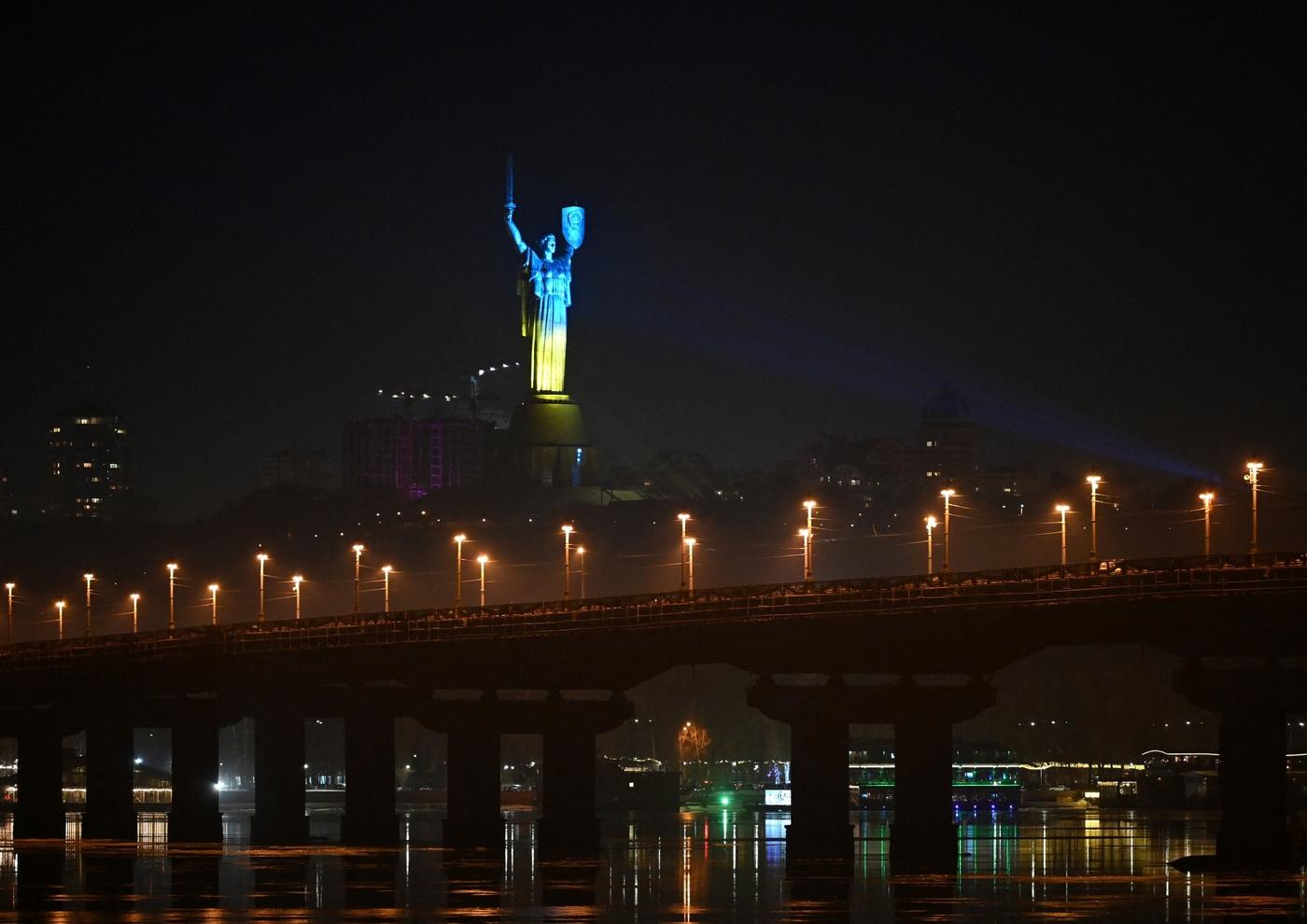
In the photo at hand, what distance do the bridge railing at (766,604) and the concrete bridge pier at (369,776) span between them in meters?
4.61

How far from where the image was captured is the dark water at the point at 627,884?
2707 inches

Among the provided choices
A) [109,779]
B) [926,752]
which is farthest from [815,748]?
[109,779]

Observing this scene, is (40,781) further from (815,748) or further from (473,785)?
(815,748)

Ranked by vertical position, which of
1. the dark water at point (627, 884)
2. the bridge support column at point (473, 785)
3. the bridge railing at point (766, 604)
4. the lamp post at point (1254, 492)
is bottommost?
the dark water at point (627, 884)

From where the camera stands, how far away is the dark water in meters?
68.8

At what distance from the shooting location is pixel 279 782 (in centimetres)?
12088

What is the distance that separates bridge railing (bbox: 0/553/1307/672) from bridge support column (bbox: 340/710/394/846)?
4.72 meters

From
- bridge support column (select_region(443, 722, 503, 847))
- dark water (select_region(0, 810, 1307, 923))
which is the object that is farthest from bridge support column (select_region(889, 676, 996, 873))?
bridge support column (select_region(443, 722, 503, 847))

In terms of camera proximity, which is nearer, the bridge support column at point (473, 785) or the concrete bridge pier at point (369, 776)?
the bridge support column at point (473, 785)

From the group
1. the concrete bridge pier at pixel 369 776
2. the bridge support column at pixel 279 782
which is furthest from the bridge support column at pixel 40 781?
the concrete bridge pier at pixel 369 776

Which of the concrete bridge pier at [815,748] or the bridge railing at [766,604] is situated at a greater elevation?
the bridge railing at [766,604]

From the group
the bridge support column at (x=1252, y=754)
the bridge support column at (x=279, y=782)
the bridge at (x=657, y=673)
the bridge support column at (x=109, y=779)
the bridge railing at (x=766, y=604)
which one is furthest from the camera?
the bridge support column at (x=109, y=779)

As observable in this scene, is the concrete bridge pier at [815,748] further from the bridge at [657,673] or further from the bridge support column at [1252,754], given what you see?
the bridge support column at [1252,754]

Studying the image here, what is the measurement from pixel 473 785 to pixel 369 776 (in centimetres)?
641
